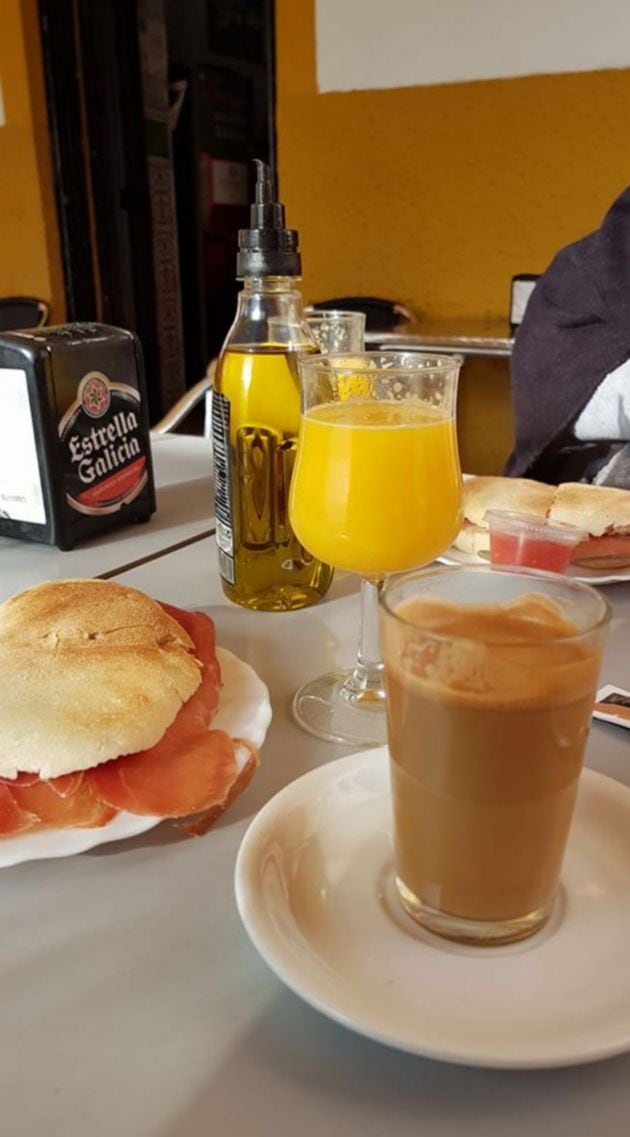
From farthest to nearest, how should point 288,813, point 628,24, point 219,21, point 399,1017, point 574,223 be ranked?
point 219,21 < point 574,223 < point 628,24 < point 288,813 < point 399,1017

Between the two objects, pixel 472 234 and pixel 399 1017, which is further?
pixel 472 234

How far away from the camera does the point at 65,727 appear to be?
1.72 feet

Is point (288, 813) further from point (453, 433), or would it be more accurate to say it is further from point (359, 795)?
point (453, 433)

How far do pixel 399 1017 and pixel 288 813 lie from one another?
0.15m

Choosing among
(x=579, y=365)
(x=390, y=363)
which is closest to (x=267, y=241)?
(x=390, y=363)

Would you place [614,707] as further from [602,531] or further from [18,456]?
[18,456]

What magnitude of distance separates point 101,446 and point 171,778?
0.58 metres

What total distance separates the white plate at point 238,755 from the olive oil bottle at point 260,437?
0.16 meters

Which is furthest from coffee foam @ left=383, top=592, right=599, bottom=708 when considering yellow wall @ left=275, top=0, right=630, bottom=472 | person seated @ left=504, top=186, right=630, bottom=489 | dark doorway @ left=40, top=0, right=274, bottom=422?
dark doorway @ left=40, top=0, right=274, bottom=422

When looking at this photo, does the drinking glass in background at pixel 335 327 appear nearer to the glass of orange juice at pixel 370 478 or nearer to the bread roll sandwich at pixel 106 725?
the glass of orange juice at pixel 370 478

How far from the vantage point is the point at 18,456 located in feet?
3.23

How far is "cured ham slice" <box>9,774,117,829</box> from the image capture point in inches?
19.7

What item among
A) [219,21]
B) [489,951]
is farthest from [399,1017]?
[219,21]

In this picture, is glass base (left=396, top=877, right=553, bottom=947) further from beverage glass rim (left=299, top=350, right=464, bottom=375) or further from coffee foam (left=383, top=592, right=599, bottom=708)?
beverage glass rim (left=299, top=350, right=464, bottom=375)
